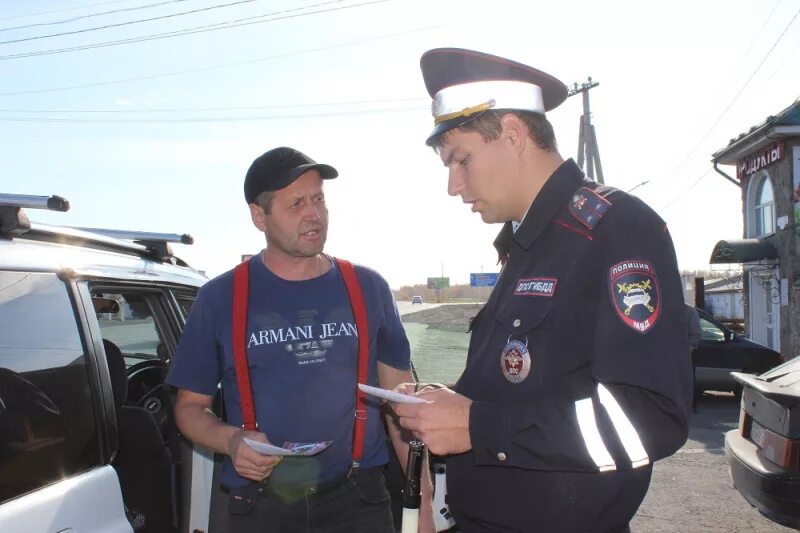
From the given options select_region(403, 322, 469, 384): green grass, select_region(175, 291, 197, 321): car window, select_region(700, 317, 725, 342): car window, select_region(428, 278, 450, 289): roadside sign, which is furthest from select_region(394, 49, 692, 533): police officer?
select_region(428, 278, 450, 289): roadside sign

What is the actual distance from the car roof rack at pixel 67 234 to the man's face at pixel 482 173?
1.31 m

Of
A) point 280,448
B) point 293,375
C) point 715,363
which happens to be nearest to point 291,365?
point 293,375

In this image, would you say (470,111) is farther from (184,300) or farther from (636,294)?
(184,300)

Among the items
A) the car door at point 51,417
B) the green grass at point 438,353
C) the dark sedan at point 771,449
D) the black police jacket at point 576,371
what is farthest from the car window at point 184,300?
the green grass at point 438,353

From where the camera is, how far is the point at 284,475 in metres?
2.64

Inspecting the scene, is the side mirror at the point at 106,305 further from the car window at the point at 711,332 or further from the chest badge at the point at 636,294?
the car window at the point at 711,332

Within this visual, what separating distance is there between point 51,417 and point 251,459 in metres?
0.63

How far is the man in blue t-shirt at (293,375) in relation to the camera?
2.63m

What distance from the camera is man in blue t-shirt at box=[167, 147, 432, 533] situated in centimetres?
263

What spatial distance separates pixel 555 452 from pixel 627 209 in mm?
549

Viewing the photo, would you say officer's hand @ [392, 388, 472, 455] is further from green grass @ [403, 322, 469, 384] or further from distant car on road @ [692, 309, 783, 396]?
distant car on road @ [692, 309, 783, 396]

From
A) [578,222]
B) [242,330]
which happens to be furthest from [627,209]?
[242,330]

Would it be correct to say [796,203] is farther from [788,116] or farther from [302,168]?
[302,168]

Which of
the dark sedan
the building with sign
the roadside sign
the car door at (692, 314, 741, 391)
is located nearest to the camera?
the dark sedan
